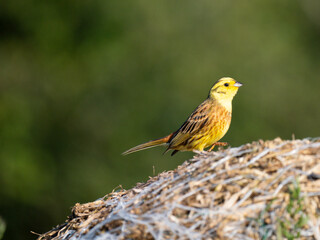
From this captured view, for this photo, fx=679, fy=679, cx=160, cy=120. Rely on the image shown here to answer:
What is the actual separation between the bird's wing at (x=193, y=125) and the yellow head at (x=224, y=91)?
0.69ft

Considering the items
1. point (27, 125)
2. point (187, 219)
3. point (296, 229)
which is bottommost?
point (296, 229)

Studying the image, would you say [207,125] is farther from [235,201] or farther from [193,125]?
[235,201]

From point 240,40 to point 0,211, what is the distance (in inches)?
383

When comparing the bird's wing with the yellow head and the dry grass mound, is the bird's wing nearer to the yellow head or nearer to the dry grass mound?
the yellow head

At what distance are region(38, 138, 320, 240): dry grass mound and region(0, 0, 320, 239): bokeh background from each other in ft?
45.6

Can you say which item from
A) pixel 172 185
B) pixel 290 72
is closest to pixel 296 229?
pixel 172 185

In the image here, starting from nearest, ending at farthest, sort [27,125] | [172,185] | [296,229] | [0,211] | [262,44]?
[296,229]
[172,185]
[0,211]
[27,125]
[262,44]

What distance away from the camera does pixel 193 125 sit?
890 centimetres

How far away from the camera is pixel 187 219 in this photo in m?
5.11

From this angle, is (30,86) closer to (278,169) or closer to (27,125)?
(27,125)

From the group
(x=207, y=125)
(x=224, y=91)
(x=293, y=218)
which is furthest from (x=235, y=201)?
(x=224, y=91)

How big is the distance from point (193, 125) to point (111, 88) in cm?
1294

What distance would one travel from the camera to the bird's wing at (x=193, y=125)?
29.1 ft

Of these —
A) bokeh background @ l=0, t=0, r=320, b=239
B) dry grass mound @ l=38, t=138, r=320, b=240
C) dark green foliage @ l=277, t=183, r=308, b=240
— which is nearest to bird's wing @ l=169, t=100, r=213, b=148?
dry grass mound @ l=38, t=138, r=320, b=240
